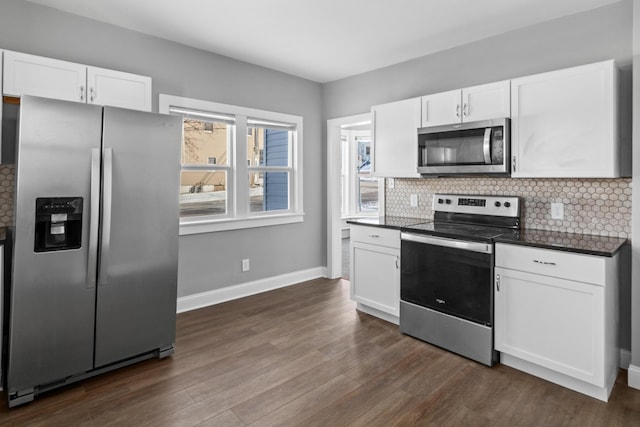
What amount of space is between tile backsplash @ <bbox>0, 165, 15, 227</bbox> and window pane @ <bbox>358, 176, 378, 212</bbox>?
613 centimetres

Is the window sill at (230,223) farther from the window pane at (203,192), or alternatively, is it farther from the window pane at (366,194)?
the window pane at (366,194)

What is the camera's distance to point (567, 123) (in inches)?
99.8

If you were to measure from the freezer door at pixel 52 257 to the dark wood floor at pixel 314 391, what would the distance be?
0.26 metres

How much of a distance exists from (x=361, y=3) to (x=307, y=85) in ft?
6.64

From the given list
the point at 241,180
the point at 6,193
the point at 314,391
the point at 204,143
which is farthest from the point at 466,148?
the point at 6,193

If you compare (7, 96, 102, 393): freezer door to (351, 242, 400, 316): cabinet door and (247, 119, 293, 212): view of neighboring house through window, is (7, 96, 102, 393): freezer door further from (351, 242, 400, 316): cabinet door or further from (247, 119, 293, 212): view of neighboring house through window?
(351, 242, 400, 316): cabinet door

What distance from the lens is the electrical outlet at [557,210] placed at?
284 cm

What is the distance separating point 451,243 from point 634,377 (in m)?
1.37

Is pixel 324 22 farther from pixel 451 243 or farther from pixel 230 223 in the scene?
pixel 230 223

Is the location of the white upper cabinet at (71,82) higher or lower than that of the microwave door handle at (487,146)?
higher

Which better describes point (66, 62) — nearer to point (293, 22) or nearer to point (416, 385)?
point (293, 22)

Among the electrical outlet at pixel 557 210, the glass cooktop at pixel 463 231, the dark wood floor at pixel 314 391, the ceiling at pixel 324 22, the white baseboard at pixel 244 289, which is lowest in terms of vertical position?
the dark wood floor at pixel 314 391

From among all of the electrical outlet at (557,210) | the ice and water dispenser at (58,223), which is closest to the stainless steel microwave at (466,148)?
the electrical outlet at (557,210)

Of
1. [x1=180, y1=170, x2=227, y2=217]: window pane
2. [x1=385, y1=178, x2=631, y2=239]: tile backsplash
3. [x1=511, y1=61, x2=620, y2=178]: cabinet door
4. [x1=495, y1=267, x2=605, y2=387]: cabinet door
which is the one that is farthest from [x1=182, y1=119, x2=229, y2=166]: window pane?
[x1=495, y1=267, x2=605, y2=387]: cabinet door
